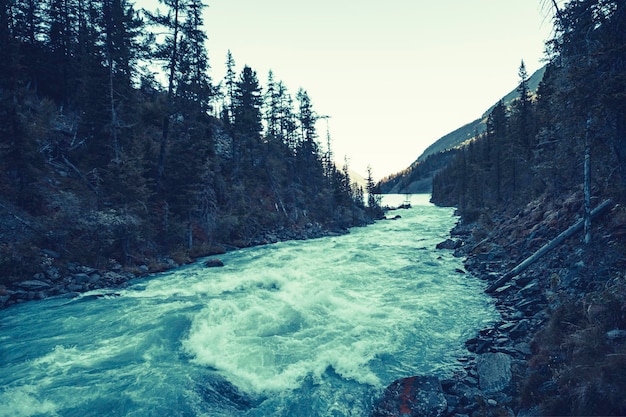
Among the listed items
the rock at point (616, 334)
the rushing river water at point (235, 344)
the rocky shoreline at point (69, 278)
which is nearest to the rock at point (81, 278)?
the rocky shoreline at point (69, 278)

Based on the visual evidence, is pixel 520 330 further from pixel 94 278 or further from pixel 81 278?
pixel 81 278

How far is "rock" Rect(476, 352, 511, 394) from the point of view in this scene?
7.39m

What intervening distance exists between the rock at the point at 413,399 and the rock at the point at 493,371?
1140 millimetres

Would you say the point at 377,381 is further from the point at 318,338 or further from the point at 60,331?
the point at 60,331

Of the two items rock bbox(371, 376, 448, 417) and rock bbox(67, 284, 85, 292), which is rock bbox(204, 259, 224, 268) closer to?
rock bbox(67, 284, 85, 292)

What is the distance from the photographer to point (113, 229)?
68.2ft

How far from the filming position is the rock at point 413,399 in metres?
7.00

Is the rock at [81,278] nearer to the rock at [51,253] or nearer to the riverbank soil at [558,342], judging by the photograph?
the rock at [51,253]

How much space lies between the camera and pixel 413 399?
7359 mm

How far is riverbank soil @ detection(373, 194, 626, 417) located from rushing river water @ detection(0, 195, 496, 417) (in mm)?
1118

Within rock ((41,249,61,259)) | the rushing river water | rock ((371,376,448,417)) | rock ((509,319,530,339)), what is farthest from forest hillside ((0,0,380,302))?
rock ((509,319,530,339))

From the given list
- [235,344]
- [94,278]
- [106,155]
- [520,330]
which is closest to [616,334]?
[520,330]

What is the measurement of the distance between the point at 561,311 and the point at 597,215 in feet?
23.2

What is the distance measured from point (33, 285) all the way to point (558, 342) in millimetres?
23001
